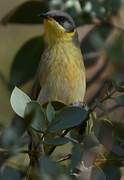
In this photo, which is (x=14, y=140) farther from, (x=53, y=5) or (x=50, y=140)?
(x=53, y=5)

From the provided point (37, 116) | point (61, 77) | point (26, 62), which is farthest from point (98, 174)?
point (26, 62)

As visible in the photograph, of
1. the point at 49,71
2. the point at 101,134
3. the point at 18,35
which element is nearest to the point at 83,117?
the point at 101,134

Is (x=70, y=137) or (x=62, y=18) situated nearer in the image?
(x=70, y=137)

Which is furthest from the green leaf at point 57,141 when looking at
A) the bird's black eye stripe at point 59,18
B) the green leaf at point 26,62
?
the green leaf at point 26,62

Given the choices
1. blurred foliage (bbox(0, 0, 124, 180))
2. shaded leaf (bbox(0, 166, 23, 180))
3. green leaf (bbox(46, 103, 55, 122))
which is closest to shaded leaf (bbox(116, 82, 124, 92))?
blurred foliage (bbox(0, 0, 124, 180))

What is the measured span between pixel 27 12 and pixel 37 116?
126 cm

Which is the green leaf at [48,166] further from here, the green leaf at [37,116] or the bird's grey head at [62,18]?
the bird's grey head at [62,18]

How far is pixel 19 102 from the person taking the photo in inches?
42.9

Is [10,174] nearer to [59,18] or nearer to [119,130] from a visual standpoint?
[119,130]

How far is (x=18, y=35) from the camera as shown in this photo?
8.53 ft

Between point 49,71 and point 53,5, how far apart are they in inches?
14.8

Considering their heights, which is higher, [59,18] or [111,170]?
[111,170]

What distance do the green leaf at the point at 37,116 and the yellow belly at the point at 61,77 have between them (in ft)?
2.69

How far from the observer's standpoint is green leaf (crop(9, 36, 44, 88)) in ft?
7.24
